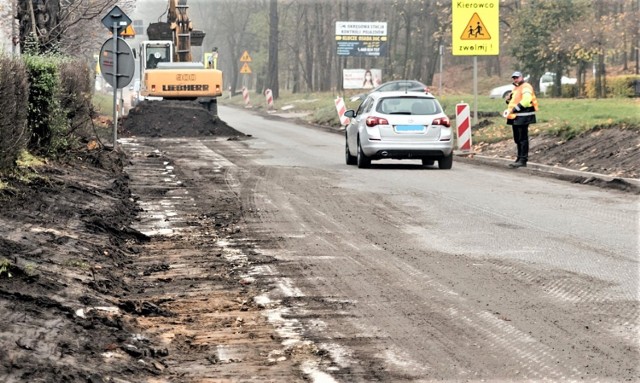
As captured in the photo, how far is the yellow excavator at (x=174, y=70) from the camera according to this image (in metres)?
41.3

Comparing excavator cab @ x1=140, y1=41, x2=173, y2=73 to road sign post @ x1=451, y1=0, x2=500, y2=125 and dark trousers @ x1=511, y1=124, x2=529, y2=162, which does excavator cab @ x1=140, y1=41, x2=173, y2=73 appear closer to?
road sign post @ x1=451, y1=0, x2=500, y2=125

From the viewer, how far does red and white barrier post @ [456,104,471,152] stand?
1123 inches

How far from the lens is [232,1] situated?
101m

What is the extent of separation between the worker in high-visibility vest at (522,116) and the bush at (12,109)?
449 inches

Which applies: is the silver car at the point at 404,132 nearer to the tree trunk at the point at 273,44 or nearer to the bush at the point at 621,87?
the bush at the point at 621,87

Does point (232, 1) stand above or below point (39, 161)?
above

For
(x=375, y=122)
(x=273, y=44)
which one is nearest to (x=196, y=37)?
(x=273, y=44)

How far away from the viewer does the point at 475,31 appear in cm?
3028

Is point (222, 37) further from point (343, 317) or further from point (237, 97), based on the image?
point (343, 317)

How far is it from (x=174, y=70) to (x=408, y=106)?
64.0ft

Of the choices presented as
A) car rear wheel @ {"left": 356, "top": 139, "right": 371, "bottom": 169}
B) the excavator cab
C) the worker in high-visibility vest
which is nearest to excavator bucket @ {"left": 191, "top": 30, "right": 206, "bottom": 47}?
the excavator cab

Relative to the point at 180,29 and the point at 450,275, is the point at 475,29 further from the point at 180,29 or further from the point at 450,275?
the point at 450,275

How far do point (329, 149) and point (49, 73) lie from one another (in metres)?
12.8

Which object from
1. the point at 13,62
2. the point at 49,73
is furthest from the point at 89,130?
the point at 13,62
